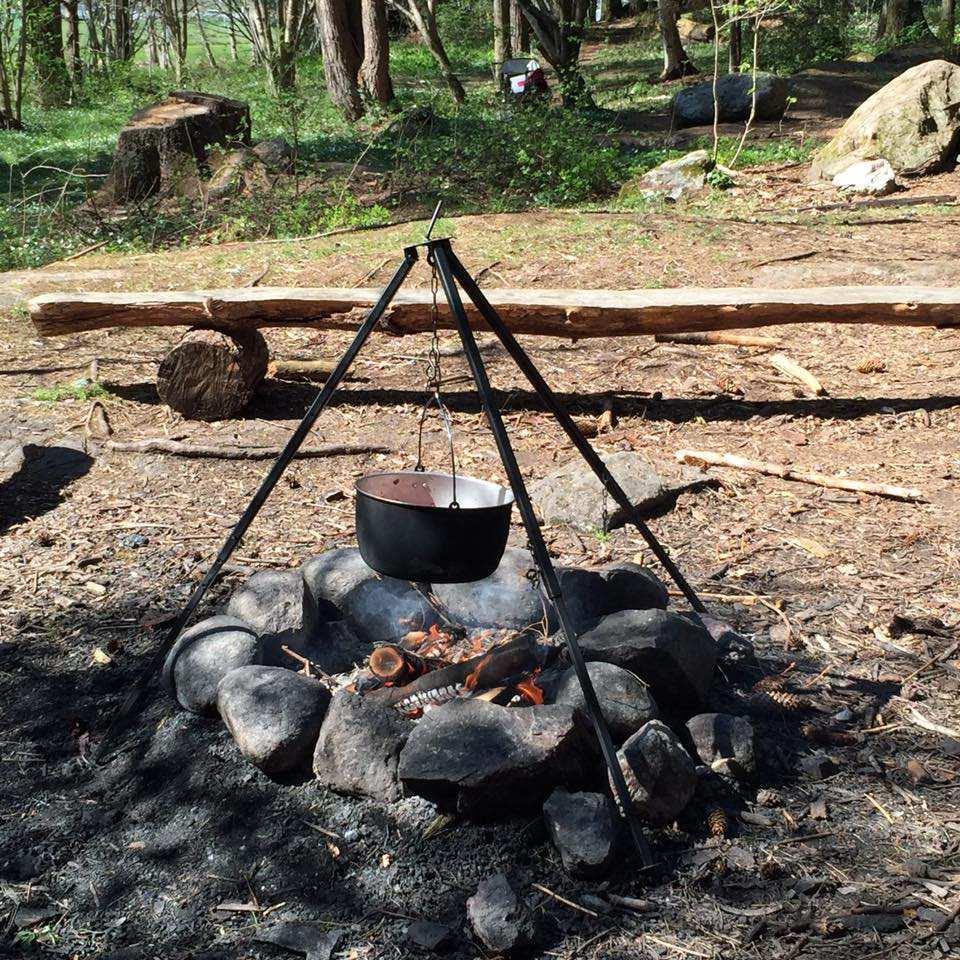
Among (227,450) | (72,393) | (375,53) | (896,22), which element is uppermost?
(896,22)

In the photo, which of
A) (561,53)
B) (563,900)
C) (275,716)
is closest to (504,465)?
(275,716)

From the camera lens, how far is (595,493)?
15.8 feet

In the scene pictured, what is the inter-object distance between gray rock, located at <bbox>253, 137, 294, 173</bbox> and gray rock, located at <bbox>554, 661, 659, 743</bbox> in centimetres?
967

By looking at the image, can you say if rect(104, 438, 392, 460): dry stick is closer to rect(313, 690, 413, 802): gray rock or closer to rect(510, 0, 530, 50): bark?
rect(313, 690, 413, 802): gray rock

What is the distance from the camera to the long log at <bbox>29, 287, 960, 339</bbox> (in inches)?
232

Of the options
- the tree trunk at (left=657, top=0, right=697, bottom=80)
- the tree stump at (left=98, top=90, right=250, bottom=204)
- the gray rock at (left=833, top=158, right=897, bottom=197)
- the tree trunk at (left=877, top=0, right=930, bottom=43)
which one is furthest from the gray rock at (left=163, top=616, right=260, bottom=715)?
the tree trunk at (left=877, top=0, right=930, bottom=43)

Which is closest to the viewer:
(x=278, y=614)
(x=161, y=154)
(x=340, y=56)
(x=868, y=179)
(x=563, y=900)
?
(x=563, y=900)

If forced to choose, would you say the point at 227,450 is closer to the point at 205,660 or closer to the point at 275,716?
the point at 205,660

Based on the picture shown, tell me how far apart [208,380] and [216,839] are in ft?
12.3

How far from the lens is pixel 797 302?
233 inches

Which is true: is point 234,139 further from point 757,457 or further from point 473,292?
point 473,292

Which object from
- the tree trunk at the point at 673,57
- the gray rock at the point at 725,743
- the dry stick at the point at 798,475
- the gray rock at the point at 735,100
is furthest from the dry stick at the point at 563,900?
the tree trunk at the point at 673,57

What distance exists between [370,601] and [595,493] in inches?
62.0

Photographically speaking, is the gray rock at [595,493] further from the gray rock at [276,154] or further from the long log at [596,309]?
the gray rock at [276,154]
